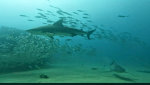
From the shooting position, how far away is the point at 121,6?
58.2 meters

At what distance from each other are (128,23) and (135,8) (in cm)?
1891

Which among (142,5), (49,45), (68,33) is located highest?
(142,5)

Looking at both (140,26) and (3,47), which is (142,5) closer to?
(140,26)

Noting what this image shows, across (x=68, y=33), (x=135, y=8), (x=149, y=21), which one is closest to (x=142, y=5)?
(x=135, y=8)

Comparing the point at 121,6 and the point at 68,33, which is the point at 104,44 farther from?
the point at 68,33

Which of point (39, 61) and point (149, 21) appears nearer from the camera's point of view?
point (39, 61)

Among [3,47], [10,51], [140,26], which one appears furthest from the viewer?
[140,26]

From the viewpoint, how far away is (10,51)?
15898mm

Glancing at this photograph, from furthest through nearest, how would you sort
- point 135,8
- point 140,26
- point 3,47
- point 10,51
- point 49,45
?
point 140,26 → point 135,8 → point 49,45 → point 10,51 → point 3,47

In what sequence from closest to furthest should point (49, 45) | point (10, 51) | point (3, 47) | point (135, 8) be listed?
1. point (3, 47)
2. point (10, 51)
3. point (49, 45)
4. point (135, 8)

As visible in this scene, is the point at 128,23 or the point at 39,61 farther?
the point at 128,23

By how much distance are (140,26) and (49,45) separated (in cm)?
6067

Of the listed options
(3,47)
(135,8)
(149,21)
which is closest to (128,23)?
(149,21)

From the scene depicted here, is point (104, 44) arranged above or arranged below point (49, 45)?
above
